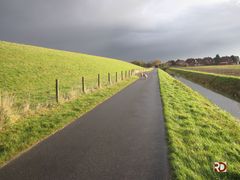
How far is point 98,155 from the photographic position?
5.91 meters

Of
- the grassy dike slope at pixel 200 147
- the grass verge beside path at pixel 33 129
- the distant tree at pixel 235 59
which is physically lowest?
the grassy dike slope at pixel 200 147

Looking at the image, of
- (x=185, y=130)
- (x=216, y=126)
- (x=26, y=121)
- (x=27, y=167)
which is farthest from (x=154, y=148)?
(x=26, y=121)

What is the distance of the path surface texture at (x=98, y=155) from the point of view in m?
4.94

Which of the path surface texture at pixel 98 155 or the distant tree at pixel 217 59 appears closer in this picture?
the path surface texture at pixel 98 155

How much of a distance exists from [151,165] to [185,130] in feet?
11.6

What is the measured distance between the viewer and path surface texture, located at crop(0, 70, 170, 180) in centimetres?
494

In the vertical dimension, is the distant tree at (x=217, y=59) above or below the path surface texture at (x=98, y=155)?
above

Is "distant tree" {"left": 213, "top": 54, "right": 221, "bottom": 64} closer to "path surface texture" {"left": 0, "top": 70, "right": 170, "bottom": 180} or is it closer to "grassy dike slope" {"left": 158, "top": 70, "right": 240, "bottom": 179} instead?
"grassy dike slope" {"left": 158, "top": 70, "right": 240, "bottom": 179}

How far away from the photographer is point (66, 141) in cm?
708
